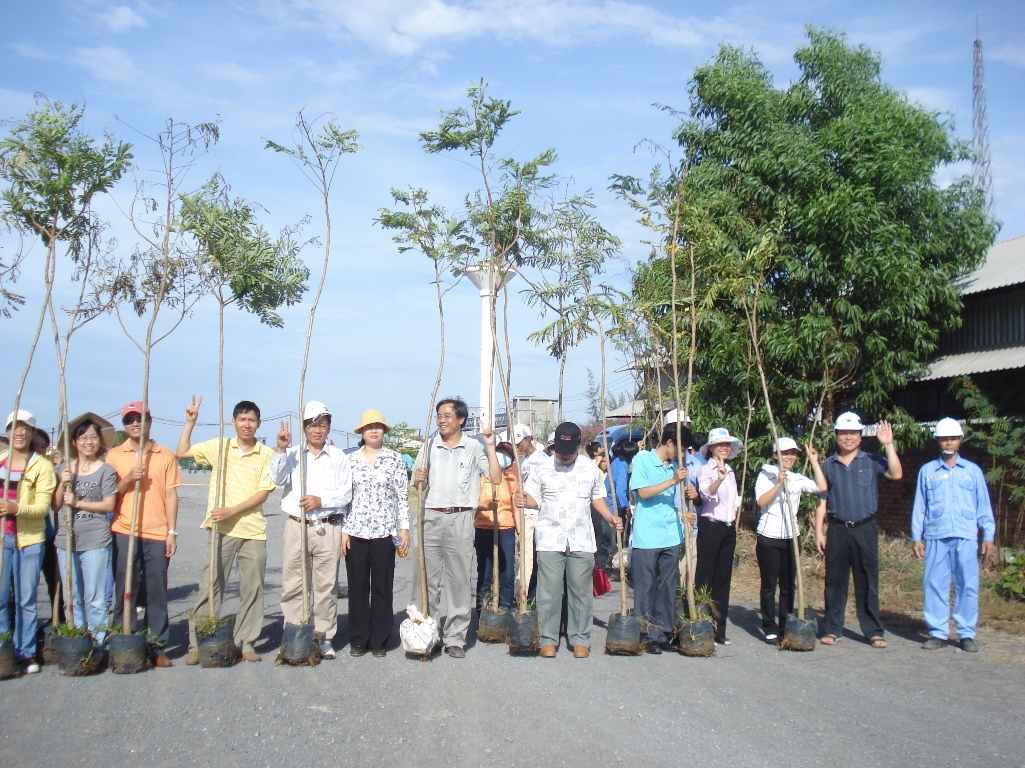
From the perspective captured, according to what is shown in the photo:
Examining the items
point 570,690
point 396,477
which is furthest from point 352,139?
point 570,690

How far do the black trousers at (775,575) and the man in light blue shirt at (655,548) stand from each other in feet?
3.06

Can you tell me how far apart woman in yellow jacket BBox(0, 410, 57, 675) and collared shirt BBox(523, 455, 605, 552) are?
360 centimetres

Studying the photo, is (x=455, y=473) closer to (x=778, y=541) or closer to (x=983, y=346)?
(x=778, y=541)

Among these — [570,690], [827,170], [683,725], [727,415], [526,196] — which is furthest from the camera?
[727,415]

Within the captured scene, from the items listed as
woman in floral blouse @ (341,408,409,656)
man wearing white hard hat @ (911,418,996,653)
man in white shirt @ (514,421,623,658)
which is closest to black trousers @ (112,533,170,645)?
woman in floral blouse @ (341,408,409,656)

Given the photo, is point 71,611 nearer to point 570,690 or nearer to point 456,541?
point 456,541

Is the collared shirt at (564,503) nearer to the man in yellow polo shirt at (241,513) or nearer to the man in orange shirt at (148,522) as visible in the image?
the man in yellow polo shirt at (241,513)

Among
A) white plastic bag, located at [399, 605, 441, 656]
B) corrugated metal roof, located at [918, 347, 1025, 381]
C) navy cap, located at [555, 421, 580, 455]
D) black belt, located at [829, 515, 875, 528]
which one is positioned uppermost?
corrugated metal roof, located at [918, 347, 1025, 381]

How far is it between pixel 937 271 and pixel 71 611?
36.4 ft

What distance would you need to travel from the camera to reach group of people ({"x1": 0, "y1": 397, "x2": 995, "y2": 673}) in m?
6.43

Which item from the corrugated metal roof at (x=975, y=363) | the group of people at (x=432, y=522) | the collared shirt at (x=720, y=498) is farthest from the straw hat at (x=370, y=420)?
the corrugated metal roof at (x=975, y=363)

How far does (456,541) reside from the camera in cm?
711

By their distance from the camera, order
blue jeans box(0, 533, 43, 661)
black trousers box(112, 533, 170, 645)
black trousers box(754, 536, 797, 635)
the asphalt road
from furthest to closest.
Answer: black trousers box(754, 536, 797, 635) < black trousers box(112, 533, 170, 645) < blue jeans box(0, 533, 43, 661) < the asphalt road

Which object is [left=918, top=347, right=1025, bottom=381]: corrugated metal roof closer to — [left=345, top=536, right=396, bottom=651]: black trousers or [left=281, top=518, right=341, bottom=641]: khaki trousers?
[left=345, top=536, right=396, bottom=651]: black trousers
